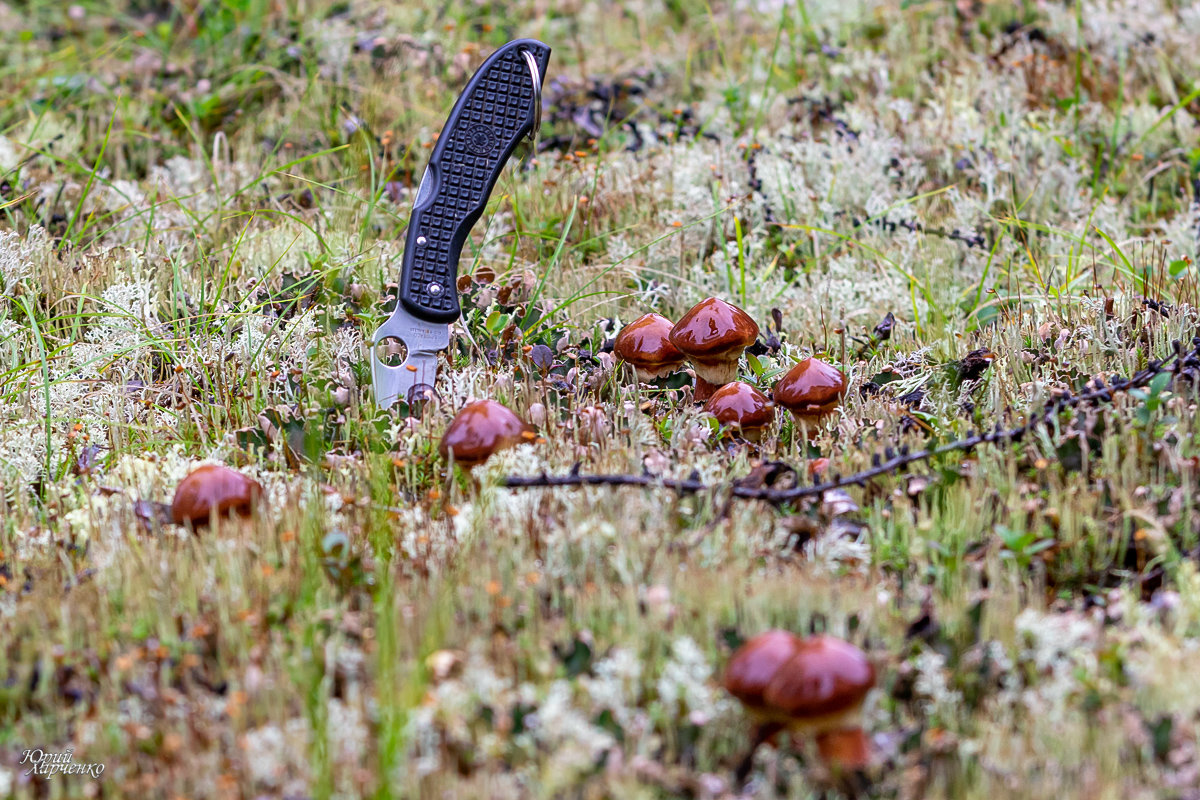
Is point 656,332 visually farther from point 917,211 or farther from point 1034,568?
point 917,211

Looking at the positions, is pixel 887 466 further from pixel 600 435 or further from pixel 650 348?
pixel 650 348

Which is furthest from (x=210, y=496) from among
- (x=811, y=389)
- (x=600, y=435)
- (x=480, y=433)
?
(x=811, y=389)

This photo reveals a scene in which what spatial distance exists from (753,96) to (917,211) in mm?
1660

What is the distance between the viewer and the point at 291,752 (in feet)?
5.69

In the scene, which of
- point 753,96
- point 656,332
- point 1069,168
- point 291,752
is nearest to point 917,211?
point 1069,168

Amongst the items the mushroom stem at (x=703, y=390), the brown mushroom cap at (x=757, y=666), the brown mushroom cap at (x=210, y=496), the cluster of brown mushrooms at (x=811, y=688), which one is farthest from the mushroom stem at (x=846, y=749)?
the mushroom stem at (x=703, y=390)

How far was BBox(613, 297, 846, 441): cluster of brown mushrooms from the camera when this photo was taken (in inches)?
115

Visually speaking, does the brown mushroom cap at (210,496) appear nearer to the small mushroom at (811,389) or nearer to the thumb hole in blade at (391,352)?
the thumb hole in blade at (391,352)

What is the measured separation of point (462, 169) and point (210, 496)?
125 cm

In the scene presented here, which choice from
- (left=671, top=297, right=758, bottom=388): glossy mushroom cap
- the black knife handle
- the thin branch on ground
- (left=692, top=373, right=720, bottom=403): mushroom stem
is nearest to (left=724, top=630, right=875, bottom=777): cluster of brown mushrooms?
the thin branch on ground

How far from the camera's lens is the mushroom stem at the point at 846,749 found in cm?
173

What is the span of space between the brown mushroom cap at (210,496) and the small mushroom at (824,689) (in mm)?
1366

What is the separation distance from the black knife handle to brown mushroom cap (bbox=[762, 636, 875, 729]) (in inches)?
69.2

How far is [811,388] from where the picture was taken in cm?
289
